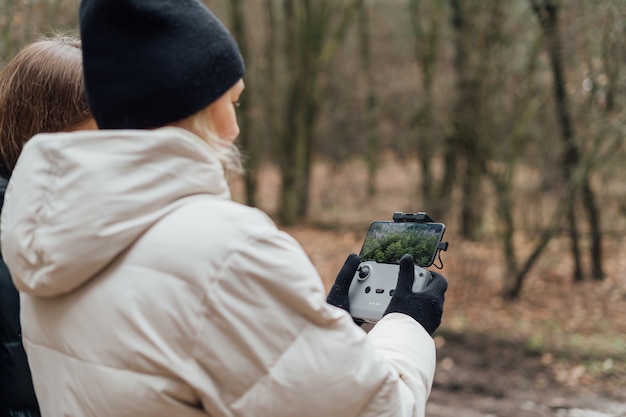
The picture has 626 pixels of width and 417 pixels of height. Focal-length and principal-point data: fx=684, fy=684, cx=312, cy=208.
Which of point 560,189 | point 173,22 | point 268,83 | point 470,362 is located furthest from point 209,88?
point 268,83

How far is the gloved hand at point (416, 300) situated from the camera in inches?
66.2

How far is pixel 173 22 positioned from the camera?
1320 mm

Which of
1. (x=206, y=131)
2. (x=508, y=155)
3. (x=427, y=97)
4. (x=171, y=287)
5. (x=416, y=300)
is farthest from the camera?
(x=427, y=97)

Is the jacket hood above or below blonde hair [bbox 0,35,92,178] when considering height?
below

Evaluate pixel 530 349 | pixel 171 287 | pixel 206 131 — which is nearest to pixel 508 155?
pixel 530 349

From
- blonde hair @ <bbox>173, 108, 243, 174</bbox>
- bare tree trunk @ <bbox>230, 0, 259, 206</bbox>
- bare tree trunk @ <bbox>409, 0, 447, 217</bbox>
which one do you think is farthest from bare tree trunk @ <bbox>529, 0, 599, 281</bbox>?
blonde hair @ <bbox>173, 108, 243, 174</bbox>

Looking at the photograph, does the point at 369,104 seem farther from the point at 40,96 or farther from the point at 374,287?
the point at 374,287

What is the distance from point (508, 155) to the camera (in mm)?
9406

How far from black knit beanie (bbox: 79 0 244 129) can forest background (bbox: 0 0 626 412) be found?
3725 millimetres

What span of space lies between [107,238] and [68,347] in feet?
0.90

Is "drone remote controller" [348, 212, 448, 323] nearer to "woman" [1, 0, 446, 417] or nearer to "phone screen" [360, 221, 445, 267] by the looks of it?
"phone screen" [360, 221, 445, 267]

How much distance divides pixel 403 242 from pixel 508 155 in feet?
25.6

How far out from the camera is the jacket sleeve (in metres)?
1.21

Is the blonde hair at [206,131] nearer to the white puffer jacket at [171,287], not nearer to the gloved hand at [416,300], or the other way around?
the white puffer jacket at [171,287]
